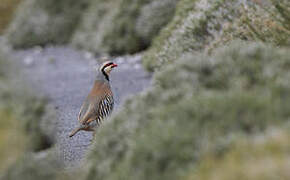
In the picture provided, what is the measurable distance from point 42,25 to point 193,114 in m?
16.2

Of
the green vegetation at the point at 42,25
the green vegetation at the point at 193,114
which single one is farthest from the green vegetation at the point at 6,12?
the green vegetation at the point at 193,114

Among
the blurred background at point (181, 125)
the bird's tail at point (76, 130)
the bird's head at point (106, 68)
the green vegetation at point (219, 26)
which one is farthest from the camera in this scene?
the green vegetation at point (219, 26)

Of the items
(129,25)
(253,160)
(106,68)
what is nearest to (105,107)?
(106,68)

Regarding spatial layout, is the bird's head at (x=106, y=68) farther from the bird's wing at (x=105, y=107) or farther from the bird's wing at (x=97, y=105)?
the bird's wing at (x=105, y=107)

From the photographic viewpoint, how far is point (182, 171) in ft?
Answer: 9.16

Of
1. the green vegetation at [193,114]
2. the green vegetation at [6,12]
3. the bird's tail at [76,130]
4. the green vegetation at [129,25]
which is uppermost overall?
the green vegetation at [6,12]

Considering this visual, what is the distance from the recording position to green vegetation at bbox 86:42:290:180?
9.37ft

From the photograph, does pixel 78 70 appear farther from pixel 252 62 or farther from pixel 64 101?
pixel 252 62

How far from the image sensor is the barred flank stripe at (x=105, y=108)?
6.05m

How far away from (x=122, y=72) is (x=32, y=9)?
340 inches

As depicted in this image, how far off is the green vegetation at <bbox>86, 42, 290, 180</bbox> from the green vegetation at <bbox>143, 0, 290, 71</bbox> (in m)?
3.68

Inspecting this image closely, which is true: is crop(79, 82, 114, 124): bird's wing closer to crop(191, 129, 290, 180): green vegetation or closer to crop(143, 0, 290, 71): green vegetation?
crop(143, 0, 290, 71): green vegetation

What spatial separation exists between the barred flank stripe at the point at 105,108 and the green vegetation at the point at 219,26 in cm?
190

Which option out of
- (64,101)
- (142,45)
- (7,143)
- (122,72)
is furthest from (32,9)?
(7,143)
